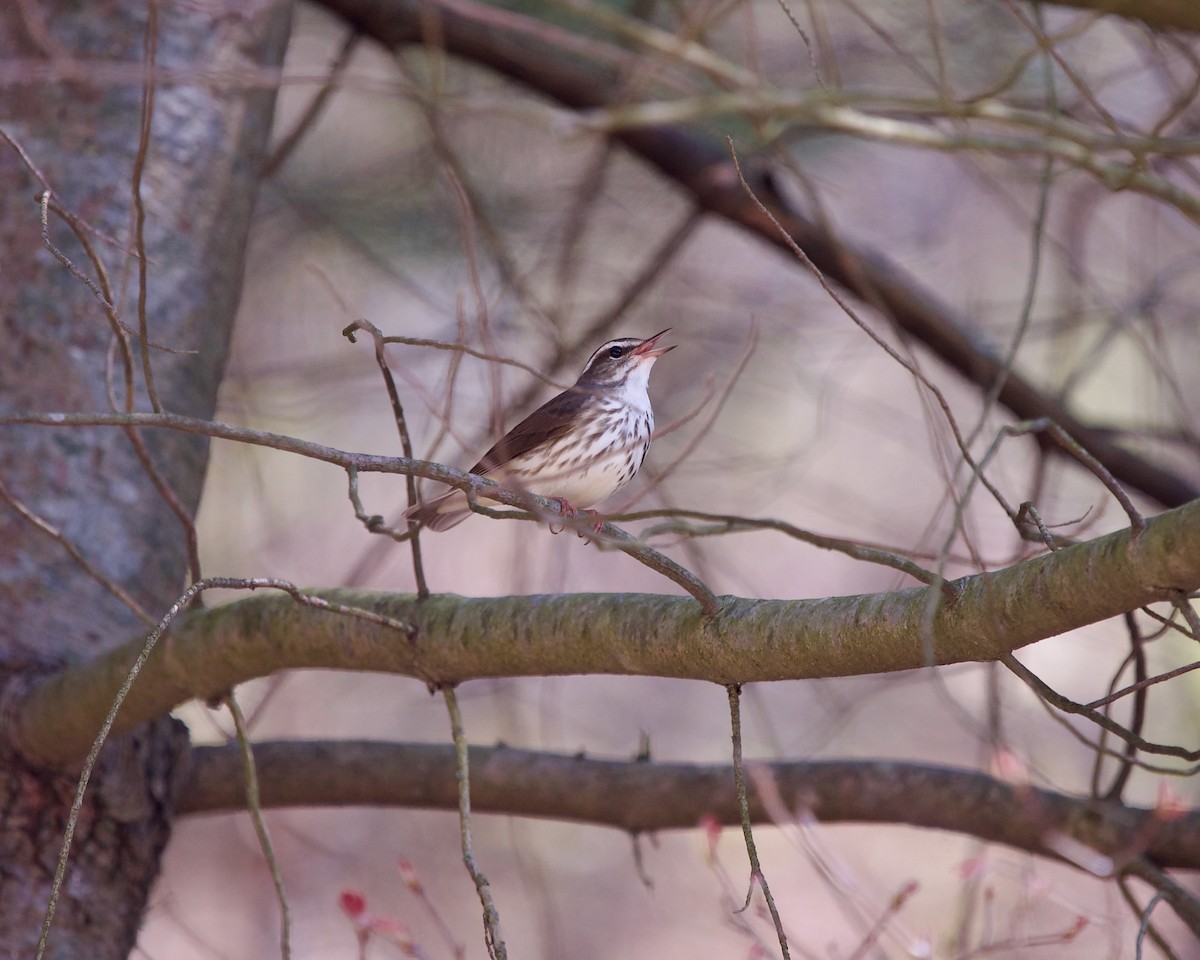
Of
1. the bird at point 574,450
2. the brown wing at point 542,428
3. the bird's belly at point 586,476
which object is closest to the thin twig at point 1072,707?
the bird at point 574,450

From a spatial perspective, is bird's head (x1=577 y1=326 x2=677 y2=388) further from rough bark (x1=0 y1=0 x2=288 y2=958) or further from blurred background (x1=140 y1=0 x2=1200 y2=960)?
rough bark (x1=0 y1=0 x2=288 y2=958)

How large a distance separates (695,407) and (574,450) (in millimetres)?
421

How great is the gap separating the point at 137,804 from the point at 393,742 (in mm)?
701

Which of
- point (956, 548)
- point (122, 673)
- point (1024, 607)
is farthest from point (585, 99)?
point (956, 548)

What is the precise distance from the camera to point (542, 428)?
4488mm

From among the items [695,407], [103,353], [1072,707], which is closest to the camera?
[1072,707]

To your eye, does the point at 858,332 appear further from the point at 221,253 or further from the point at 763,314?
the point at 221,253

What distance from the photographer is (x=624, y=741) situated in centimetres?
956

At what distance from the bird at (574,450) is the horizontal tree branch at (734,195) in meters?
0.93

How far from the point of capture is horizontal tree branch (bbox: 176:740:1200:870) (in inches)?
141

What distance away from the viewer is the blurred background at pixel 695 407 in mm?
4855

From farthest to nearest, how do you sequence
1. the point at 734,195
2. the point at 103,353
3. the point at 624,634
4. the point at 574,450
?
the point at 734,195 → the point at 574,450 → the point at 103,353 → the point at 624,634

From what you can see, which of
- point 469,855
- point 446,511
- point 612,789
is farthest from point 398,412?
point 612,789

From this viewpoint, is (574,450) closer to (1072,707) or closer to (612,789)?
(612,789)
